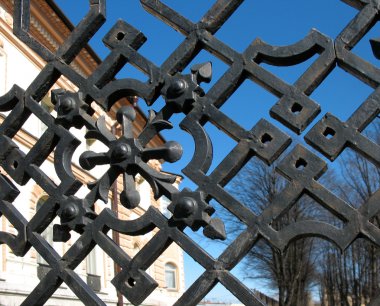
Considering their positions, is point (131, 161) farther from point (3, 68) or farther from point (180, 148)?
point (3, 68)

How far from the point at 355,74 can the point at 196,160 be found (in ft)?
2.30

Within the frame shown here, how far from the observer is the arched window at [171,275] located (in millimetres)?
32156

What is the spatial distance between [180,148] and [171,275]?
1216 inches

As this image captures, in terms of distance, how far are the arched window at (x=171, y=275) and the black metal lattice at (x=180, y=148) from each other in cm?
3003

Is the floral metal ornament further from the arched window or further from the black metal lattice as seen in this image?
the arched window

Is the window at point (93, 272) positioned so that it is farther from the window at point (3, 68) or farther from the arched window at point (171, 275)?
the arched window at point (171, 275)

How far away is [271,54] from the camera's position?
2.40 metres

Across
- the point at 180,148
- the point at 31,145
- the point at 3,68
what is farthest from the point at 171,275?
the point at 180,148

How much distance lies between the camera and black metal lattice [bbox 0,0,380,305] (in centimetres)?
222

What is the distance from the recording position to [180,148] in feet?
8.07

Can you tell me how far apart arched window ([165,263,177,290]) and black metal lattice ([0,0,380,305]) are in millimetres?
30028

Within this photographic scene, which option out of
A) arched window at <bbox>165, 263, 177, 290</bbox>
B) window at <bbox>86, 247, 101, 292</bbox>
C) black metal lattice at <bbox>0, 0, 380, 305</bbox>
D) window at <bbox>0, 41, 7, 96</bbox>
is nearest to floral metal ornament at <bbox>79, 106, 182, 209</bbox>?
black metal lattice at <bbox>0, 0, 380, 305</bbox>

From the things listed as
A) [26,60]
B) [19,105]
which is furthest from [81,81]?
[26,60]

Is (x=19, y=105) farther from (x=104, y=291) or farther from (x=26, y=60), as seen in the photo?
(x=104, y=291)
